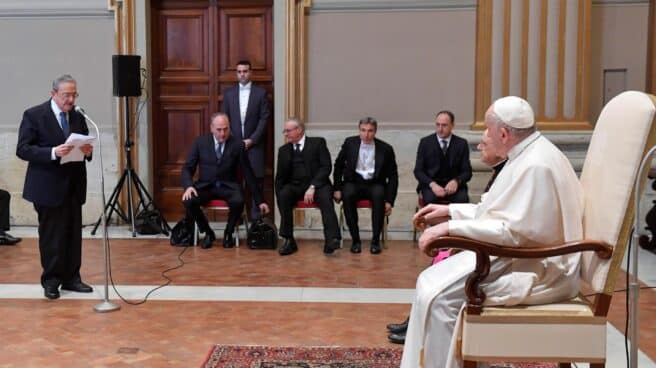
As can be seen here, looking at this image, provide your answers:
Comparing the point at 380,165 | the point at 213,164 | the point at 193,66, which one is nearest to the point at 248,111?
the point at 213,164

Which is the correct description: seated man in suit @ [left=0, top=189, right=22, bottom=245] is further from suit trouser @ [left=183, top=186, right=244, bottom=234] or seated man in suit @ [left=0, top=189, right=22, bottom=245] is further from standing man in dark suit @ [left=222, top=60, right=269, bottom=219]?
standing man in dark suit @ [left=222, top=60, right=269, bottom=219]

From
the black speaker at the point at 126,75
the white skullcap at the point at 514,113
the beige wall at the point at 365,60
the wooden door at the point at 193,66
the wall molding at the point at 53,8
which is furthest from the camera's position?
the wooden door at the point at 193,66

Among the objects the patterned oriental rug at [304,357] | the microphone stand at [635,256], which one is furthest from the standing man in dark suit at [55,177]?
the microphone stand at [635,256]

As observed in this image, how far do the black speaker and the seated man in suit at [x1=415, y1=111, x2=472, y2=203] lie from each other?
2.89 meters

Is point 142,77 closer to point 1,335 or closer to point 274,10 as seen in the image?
point 274,10

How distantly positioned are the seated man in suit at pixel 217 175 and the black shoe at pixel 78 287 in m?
1.84

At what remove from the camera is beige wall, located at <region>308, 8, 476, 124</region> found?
8.34 m

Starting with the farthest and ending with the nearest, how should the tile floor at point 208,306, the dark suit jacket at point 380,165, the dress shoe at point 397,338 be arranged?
the dark suit jacket at point 380,165 < the dress shoe at point 397,338 < the tile floor at point 208,306

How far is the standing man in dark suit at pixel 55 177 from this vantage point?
5.37m

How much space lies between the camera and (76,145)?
5.24 metres

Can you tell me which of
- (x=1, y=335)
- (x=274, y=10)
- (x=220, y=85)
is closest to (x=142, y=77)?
(x=220, y=85)

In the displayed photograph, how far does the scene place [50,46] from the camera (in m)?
8.69

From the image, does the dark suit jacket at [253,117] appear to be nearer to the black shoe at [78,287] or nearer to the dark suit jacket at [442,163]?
the dark suit jacket at [442,163]

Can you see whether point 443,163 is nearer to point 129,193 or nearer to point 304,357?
point 129,193
